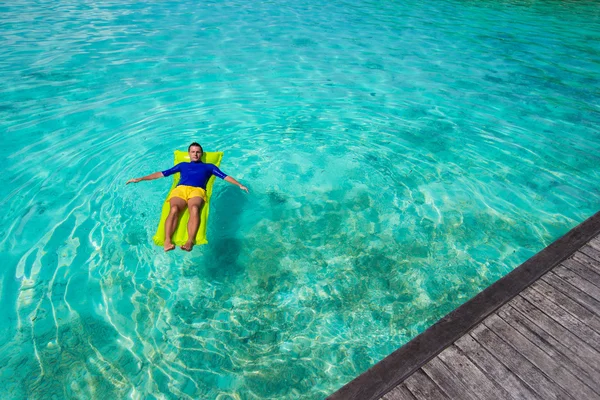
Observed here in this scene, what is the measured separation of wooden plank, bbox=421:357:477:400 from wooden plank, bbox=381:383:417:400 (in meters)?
0.22

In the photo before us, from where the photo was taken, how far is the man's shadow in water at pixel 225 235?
4508mm

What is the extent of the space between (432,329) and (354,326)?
3.23 ft

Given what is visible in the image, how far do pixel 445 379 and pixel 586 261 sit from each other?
2174mm

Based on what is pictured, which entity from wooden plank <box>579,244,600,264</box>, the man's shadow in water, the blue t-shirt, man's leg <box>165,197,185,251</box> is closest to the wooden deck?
wooden plank <box>579,244,600,264</box>

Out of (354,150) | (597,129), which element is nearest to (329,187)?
(354,150)

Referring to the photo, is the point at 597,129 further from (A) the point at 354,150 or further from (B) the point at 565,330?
(B) the point at 565,330

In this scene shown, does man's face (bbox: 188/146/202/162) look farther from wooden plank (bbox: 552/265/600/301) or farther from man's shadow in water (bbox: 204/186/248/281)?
wooden plank (bbox: 552/265/600/301)

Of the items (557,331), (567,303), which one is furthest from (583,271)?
(557,331)

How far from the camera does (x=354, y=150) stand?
6848 mm

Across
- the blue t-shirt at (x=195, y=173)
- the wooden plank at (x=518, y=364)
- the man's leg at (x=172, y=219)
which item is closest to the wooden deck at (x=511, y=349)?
the wooden plank at (x=518, y=364)

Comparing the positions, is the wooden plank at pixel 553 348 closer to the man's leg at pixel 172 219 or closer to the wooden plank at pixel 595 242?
the wooden plank at pixel 595 242

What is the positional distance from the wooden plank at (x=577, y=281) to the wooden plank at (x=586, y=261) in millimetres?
223

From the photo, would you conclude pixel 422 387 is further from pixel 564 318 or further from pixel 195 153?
pixel 195 153

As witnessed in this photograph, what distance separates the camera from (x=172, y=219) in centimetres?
431
